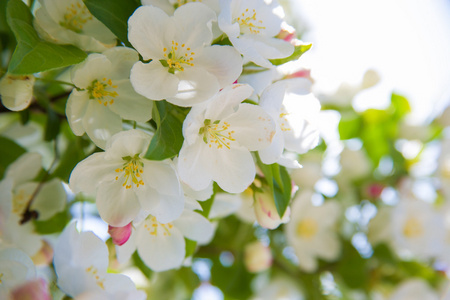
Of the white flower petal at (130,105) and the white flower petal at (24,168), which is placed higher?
the white flower petal at (130,105)

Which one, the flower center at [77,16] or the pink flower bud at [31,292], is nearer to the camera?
the pink flower bud at [31,292]

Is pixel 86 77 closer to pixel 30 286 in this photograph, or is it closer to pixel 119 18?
pixel 119 18

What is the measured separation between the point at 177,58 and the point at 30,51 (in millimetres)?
168

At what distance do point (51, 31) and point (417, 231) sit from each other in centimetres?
100

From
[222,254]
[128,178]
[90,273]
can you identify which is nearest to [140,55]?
[128,178]

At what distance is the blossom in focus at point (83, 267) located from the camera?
1.75 ft

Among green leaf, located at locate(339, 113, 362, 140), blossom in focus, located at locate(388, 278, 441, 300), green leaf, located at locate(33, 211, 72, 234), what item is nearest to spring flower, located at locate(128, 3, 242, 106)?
green leaf, located at locate(33, 211, 72, 234)

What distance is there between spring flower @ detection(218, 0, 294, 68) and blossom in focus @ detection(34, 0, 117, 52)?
6.4 inches

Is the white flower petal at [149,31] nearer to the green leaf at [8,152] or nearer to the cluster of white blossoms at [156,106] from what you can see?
the cluster of white blossoms at [156,106]

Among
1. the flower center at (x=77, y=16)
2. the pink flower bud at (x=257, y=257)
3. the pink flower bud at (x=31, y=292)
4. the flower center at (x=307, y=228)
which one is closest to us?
the pink flower bud at (x=31, y=292)

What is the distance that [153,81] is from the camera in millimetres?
524

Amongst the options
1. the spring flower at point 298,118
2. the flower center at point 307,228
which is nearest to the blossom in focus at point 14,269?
the spring flower at point 298,118

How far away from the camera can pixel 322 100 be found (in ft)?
3.95

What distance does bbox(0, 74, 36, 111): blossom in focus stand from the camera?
566 mm
